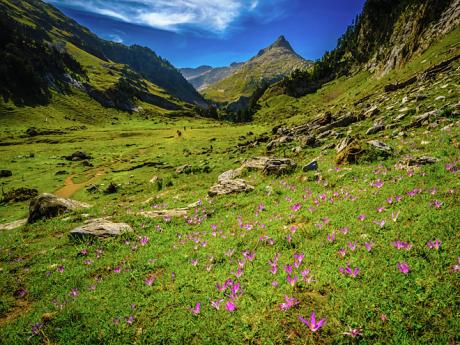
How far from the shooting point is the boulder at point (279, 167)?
16.5 meters

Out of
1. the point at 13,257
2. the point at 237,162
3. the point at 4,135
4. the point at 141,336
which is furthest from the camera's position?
the point at 4,135

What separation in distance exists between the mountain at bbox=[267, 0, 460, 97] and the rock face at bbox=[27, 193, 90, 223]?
76.5m

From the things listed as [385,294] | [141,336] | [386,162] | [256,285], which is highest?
[386,162]

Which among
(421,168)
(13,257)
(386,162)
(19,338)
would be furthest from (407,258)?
(13,257)

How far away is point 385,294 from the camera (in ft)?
16.1

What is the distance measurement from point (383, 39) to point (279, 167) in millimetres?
141245

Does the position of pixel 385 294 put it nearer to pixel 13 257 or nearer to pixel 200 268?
pixel 200 268

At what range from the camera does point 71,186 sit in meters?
34.2

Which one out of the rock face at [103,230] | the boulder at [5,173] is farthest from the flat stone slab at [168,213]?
the boulder at [5,173]

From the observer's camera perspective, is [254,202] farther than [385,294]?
Yes

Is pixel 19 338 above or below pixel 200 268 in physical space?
below

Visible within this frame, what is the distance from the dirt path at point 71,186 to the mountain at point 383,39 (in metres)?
75.8

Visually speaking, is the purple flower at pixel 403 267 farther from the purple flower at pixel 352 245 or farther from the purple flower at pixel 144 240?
the purple flower at pixel 144 240

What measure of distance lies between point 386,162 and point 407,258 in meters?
8.49
